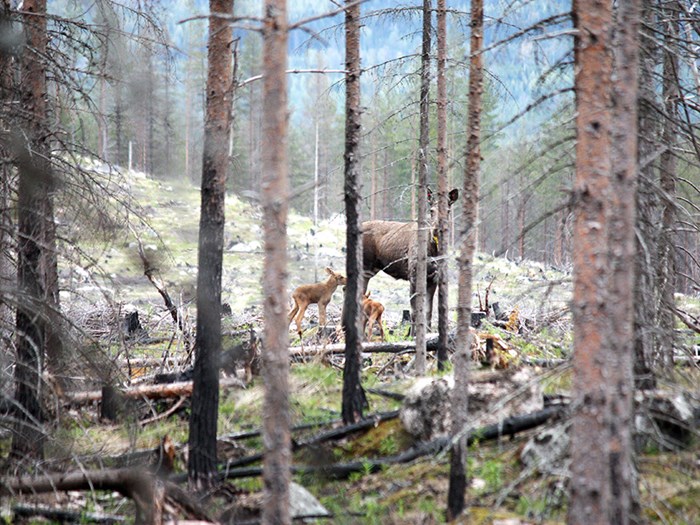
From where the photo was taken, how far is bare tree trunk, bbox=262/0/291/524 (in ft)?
16.1

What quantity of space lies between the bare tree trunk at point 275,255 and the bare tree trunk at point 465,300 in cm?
213

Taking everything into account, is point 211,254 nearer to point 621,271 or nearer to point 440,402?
point 440,402

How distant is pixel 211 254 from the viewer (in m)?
8.09

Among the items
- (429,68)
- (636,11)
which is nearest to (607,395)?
(636,11)

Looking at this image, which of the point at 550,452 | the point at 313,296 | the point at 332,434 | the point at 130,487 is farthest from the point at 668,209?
the point at 313,296

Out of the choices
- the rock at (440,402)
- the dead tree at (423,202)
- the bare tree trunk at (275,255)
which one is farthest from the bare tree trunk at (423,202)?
the bare tree trunk at (275,255)

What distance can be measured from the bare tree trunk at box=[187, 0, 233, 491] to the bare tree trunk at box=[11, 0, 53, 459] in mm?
1690

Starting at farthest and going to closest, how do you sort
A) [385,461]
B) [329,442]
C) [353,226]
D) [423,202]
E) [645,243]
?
[423,202] < [353,226] < [329,442] < [385,461] < [645,243]

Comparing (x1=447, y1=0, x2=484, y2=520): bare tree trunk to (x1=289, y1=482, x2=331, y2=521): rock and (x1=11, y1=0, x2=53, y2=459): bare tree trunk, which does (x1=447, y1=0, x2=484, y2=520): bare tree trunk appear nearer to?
(x1=289, y1=482, x2=331, y2=521): rock

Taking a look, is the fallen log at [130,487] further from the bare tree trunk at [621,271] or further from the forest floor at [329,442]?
the bare tree trunk at [621,271]

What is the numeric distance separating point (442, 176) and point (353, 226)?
263 cm

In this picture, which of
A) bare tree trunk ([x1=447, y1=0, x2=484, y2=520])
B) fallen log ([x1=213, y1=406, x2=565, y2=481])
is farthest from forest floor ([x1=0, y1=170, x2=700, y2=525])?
bare tree trunk ([x1=447, y1=0, x2=484, y2=520])

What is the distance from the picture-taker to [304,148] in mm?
65250

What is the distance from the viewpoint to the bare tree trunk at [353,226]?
30.1ft
